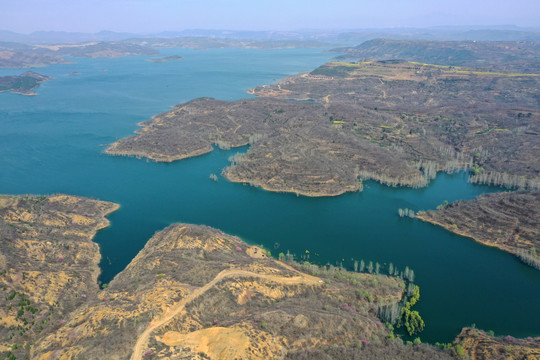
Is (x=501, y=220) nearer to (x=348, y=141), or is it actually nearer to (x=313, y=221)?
(x=313, y=221)

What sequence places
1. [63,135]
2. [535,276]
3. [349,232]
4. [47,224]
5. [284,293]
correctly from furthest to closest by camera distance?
[63,135]
[349,232]
[47,224]
[535,276]
[284,293]

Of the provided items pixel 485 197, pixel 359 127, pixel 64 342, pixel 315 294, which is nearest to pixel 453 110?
pixel 359 127

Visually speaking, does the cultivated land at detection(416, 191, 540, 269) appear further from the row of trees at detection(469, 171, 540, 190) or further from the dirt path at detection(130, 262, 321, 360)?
the dirt path at detection(130, 262, 321, 360)

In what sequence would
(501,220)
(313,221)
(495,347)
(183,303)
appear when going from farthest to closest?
(313,221)
(501,220)
(183,303)
(495,347)

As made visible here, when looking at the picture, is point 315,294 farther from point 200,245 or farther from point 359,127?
point 359,127

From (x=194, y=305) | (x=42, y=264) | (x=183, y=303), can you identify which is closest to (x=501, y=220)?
(x=194, y=305)

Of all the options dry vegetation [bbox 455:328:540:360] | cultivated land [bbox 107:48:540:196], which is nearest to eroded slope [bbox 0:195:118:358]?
cultivated land [bbox 107:48:540:196]

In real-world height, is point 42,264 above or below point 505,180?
below
